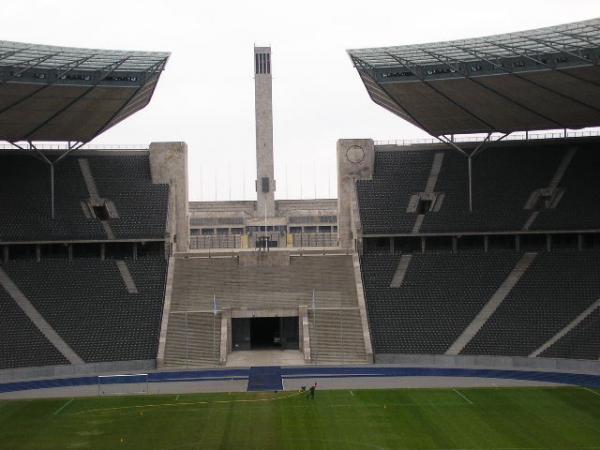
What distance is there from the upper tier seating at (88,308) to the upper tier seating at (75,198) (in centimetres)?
241

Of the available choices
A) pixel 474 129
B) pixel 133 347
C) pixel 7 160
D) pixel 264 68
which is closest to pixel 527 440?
pixel 133 347

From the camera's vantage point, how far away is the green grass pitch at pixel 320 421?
3391 cm

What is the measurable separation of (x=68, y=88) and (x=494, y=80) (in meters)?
27.1

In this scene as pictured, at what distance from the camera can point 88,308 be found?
185 ft

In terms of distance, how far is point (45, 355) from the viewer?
51.5 metres

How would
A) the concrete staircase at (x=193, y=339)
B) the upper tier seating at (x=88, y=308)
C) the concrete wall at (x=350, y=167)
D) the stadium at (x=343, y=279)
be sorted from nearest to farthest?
the stadium at (x=343, y=279)
the upper tier seating at (x=88, y=308)
the concrete staircase at (x=193, y=339)
the concrete wall at (x=350, y=167)

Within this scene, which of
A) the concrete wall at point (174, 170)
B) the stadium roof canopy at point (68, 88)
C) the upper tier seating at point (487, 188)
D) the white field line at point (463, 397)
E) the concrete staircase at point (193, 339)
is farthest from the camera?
the concrete wall at point (174, 170)

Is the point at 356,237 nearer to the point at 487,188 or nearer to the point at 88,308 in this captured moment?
the point at 487,188

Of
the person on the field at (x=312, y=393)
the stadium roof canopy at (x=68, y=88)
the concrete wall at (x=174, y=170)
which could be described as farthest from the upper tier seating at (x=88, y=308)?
the person on the field at (x=312, y=393)

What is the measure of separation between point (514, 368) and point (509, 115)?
20.3m

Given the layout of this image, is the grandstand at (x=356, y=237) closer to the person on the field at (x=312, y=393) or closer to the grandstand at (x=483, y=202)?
the grandstand at (x=483, y=202)

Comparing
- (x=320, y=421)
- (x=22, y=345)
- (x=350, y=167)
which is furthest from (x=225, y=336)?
(x=350, y=167)

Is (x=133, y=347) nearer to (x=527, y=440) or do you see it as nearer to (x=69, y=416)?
(x=69, y=416)

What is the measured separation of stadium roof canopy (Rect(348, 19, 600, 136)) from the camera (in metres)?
50.3
